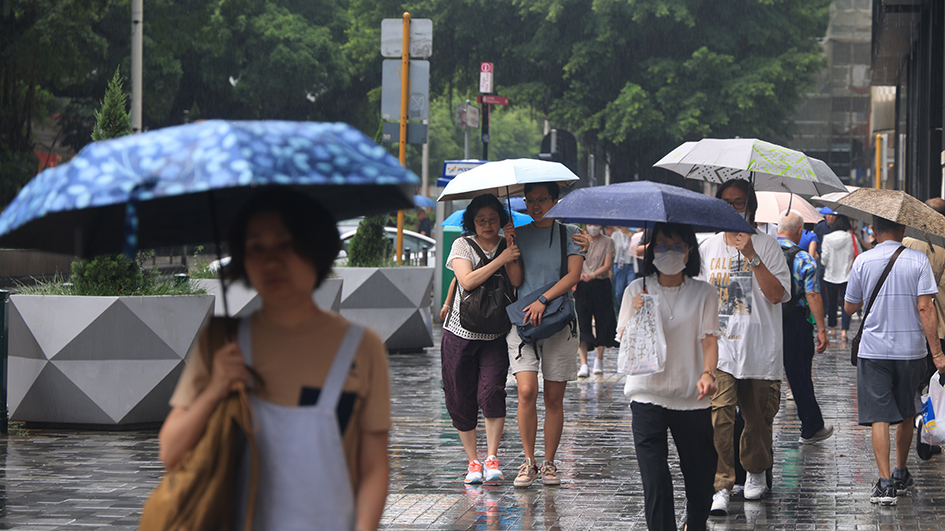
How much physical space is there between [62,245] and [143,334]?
545 centimetres

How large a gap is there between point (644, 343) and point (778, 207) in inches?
180

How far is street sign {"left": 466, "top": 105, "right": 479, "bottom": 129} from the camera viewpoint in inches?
698

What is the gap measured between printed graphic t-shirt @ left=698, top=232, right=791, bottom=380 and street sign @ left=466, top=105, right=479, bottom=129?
11869 millimetres

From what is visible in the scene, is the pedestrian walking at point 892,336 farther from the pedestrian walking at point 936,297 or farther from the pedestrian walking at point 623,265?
the pedestrian walking at point 623,265

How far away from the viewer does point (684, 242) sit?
4.89 metres

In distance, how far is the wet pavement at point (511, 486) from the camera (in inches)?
226

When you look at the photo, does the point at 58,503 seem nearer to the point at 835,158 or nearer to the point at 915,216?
the point at 915,216

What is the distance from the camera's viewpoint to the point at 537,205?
260 inches

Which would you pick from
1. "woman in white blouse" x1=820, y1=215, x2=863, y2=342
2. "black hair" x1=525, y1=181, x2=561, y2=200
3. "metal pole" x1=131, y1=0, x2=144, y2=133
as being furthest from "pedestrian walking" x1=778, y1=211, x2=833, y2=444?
"metal pole" x1=131, y1=0, x2=144, y2=133

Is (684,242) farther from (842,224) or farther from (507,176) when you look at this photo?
(842,224)

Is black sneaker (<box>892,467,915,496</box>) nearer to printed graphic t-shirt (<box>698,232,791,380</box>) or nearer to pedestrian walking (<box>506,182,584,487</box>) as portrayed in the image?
printed graphic t-shirt (<box>698,232,791,380</box>)

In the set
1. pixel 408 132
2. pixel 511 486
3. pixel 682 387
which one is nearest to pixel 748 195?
pixel 682 387

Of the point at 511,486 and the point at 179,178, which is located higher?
the point at 179,178

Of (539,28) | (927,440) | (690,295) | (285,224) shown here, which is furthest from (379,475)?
(539,28)
